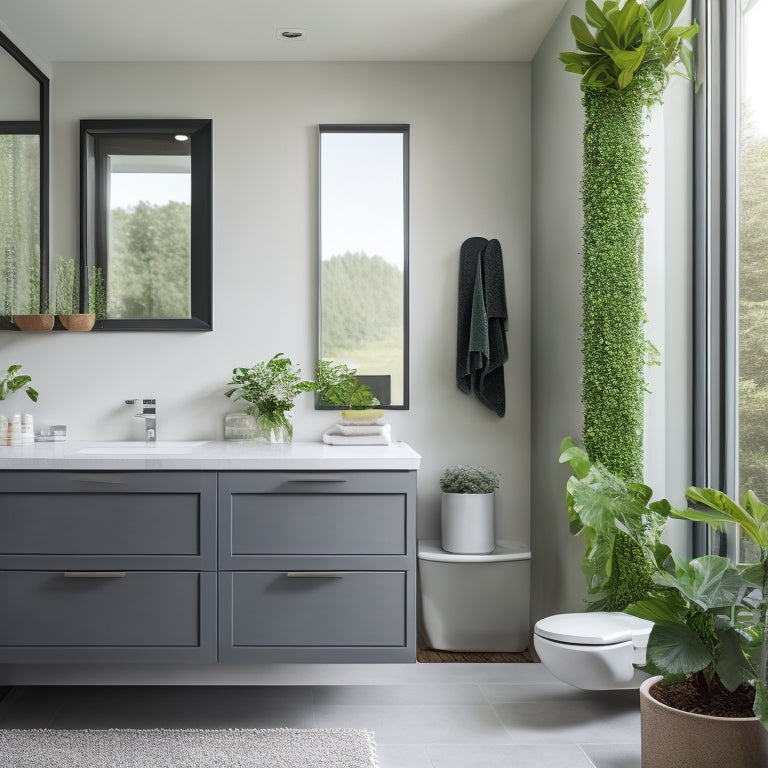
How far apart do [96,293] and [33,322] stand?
0.89 feet

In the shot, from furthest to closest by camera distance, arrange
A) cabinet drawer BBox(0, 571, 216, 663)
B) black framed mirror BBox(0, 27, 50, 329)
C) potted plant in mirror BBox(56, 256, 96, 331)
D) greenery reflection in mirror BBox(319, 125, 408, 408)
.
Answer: greenery reflection in mirror BBox(319, 125, 408, 408) → potted plant in mirror BBox(56, 256, 96, 331) → black framed mirror BBox(0, 27, 50, 329) → cabinet drawer BBox(0, 571, 216, 663)

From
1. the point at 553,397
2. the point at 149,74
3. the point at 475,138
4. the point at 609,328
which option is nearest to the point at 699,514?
the point at 609,328

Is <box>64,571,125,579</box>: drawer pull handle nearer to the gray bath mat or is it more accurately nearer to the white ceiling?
the gray bath mat

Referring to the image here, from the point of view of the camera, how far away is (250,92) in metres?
3.34

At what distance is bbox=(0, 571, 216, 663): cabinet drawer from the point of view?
2.51m

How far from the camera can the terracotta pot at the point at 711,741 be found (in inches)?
71.1

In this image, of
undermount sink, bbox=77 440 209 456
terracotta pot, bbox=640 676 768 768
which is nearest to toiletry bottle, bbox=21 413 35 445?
undermount sink, bbox=77 440 209 456

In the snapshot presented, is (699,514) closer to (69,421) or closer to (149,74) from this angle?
(69,421)

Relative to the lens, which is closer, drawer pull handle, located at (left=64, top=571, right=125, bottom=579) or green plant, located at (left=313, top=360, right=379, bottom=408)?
drawer pull handle, located at (left=64, top=571, right=125, bottom=579)

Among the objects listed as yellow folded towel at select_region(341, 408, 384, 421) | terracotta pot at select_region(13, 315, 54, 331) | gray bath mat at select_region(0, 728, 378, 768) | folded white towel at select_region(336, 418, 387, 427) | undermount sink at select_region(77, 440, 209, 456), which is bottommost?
gray bath mat at select_region(0, 728, 378, 768)

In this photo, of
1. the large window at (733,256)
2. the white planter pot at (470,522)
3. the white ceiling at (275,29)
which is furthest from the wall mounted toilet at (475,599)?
the white ceiling at (275,29)

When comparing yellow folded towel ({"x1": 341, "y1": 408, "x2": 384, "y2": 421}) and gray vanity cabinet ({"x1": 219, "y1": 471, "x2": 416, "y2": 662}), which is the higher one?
yellow folded towel ({"x1": 341, "y1": 408, "x2": 384, "y2": 421})

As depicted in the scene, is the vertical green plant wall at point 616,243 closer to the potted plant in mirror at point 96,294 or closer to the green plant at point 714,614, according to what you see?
the green plant at point 714,614

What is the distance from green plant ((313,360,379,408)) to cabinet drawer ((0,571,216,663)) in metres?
Result: 1.02
